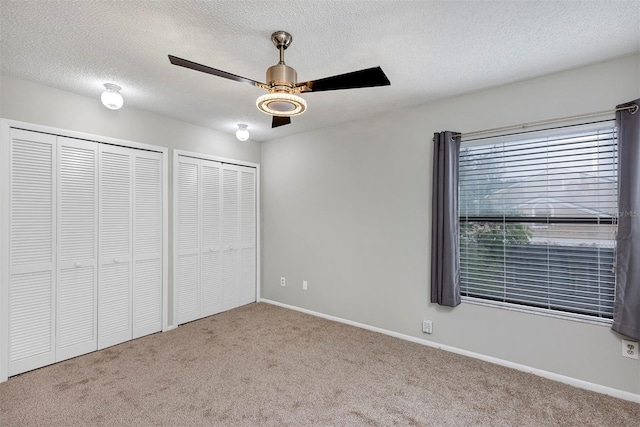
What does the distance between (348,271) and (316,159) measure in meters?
1.48

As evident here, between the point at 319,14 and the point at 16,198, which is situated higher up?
the point at 319,14

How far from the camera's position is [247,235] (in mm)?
4418

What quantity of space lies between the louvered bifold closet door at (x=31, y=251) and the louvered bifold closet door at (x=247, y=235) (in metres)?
2.06

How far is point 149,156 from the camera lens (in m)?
3.34

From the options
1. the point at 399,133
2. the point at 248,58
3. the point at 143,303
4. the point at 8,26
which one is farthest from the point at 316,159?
the point at 8,26

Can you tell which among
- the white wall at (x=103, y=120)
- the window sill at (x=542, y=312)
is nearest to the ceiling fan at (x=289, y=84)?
the white wall at (x=103, y=120)

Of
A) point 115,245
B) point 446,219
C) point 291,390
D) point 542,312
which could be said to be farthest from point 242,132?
point 542,312

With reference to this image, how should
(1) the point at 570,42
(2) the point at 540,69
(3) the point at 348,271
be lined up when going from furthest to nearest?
(3) the point at 348,271 < (2) the point at 540,69 < (1) the point at 570,42

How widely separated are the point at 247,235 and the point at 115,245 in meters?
1.68

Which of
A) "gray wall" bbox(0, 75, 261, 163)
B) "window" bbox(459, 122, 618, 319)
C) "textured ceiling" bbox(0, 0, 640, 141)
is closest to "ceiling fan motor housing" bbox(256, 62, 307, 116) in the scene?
"textured ceiling" bbox(0, 0, 640, 141)

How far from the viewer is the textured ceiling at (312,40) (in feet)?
5.62

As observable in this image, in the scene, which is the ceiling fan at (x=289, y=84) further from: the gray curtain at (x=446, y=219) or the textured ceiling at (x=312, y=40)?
the gray curtain at (x=446, y=219)

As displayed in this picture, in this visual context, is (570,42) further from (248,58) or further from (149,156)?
(149,156)

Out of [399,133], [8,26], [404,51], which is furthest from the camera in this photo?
[399,133]
